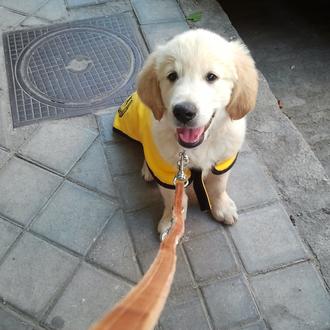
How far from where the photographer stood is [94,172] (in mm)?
2820

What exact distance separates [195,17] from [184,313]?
2664mm

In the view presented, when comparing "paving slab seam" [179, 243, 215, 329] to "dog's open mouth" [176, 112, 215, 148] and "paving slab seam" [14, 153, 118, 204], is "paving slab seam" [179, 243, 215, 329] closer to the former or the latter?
"paving slab seam" [14, 153, 118, 204]

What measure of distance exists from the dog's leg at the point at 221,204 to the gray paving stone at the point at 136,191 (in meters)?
0.38

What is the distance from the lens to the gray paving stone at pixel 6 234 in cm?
250

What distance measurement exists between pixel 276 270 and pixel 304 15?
322cm

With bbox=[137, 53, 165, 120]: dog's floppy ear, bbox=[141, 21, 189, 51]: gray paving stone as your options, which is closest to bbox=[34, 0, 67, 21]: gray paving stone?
bbox=[141, 21, 189, 51]: gray paving stone

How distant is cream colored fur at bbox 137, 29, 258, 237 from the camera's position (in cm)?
185

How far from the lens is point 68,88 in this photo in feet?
10.8

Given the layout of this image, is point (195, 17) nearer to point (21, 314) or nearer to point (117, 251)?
point (117, 251)

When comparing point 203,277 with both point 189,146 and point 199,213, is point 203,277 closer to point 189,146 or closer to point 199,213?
point 199,213

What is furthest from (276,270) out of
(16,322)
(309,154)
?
(16,322)

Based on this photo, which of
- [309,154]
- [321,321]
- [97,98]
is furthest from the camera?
[97,98]

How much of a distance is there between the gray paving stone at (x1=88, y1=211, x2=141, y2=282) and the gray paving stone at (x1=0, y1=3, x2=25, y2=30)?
7.59ft

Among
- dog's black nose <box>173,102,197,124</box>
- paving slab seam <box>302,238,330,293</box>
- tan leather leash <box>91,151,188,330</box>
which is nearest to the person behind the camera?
tan leather leash <box>91,151,188,330</box>
